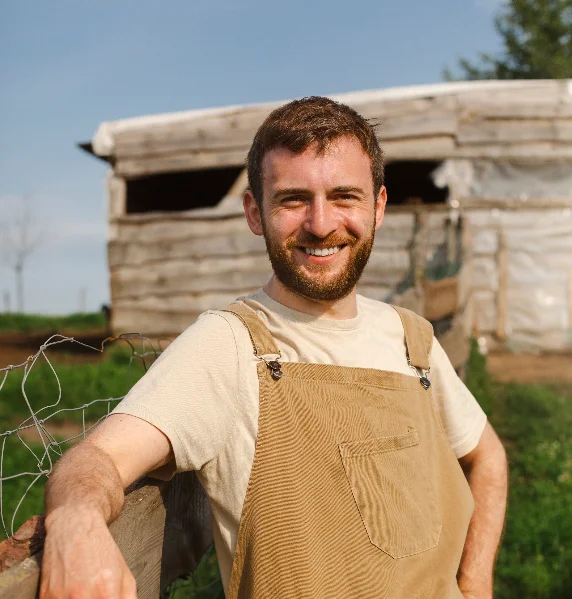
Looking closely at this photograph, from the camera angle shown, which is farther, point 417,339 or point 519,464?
point 519,464

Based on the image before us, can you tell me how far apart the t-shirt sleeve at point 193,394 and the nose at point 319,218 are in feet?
1.24

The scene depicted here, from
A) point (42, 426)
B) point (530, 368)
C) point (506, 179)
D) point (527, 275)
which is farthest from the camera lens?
point (527, 275)

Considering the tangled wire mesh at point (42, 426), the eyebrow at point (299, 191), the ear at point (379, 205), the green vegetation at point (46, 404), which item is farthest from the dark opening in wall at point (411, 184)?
the eyebrow at point (299, 191)

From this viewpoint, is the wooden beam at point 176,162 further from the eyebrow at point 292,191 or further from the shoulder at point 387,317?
the eyebrow at point 292,191

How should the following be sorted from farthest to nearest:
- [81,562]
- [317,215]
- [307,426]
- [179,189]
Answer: [179,189] < [317,215] < [307,426] < [81,562]

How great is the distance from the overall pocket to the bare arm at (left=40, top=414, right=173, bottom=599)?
445mm

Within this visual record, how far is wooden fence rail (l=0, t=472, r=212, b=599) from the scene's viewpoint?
1036 millimetres

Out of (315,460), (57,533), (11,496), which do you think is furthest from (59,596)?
(11,496)

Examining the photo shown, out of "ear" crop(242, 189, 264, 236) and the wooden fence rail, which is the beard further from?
the wooden fence rail

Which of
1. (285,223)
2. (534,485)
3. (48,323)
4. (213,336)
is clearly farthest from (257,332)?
(48,323)

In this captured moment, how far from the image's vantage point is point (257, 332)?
1700 mm

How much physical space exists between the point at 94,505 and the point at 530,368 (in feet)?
27.5

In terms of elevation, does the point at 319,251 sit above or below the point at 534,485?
above

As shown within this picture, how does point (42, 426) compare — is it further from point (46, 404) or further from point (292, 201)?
point (46, 404)
